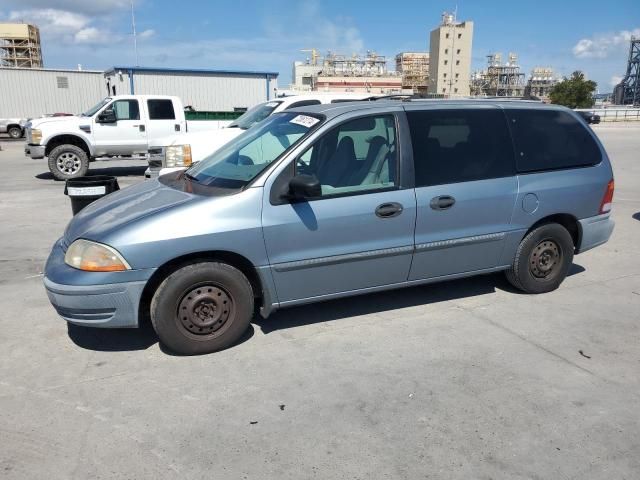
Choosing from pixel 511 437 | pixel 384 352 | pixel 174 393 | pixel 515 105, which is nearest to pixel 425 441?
pixel 511 437

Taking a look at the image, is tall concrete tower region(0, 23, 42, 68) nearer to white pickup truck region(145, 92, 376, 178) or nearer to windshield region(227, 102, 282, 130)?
windshield region(227, 102, 282, 130)

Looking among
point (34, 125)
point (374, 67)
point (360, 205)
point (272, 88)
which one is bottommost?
point (360, 205)

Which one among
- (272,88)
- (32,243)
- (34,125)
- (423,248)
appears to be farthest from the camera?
(272,88)

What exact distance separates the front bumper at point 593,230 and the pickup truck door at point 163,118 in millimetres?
10889

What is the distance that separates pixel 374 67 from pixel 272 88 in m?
120

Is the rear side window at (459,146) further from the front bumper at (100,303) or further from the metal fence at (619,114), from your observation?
the metal fence at (619,114)

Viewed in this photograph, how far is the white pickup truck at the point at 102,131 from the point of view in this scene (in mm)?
12547

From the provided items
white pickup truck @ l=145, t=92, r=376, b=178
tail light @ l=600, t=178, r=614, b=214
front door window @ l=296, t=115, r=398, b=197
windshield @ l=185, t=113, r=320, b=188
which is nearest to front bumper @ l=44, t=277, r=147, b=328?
windshield @ l=185, t=113, r=320, b=188

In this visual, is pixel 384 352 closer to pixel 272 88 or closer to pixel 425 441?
pixel 425 441

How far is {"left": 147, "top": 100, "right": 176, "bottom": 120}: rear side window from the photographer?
13539mm

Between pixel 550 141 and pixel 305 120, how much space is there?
7.75 feet

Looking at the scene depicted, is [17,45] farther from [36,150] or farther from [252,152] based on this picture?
[252,152]

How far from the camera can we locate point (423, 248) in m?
4.24

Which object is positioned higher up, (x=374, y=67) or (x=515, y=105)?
(x=374, y=67)
